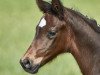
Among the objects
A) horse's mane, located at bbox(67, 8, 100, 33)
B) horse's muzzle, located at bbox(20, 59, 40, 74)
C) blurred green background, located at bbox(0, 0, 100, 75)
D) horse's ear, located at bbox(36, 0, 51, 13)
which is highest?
horse's mane, located at bbox(67, 8, 100, 33)

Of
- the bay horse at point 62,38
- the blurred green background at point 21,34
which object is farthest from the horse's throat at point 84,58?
the blurred green background at point 21,34

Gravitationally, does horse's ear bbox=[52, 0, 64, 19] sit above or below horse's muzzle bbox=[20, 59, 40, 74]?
above

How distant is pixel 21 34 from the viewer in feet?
64.7

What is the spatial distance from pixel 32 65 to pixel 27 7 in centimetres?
1307

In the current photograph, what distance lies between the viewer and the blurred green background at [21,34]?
16.6m

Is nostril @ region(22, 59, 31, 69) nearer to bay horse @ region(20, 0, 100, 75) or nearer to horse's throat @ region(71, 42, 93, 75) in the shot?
bay horse @ region(20, 0, 100, 75)

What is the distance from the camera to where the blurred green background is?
16.6 m

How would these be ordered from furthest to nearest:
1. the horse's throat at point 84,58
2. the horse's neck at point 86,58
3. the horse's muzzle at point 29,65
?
the horse's throat at point 84,58
the horse's neck at point 86,58
the horse's muzzle at point 29,65

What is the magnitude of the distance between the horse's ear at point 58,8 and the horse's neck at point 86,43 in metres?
0.12

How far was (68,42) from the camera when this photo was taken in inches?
435

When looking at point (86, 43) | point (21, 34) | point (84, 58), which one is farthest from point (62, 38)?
point (21, 34)

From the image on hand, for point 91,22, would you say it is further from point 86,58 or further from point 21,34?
point 21,34

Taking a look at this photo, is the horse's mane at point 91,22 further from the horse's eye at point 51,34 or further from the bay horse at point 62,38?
the horse's eye at point 51,34

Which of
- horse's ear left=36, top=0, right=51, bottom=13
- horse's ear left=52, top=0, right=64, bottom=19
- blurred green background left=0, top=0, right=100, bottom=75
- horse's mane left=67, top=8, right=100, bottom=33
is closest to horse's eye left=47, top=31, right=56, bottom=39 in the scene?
horse's ear left=52, top=0, right=64, bottom=19
